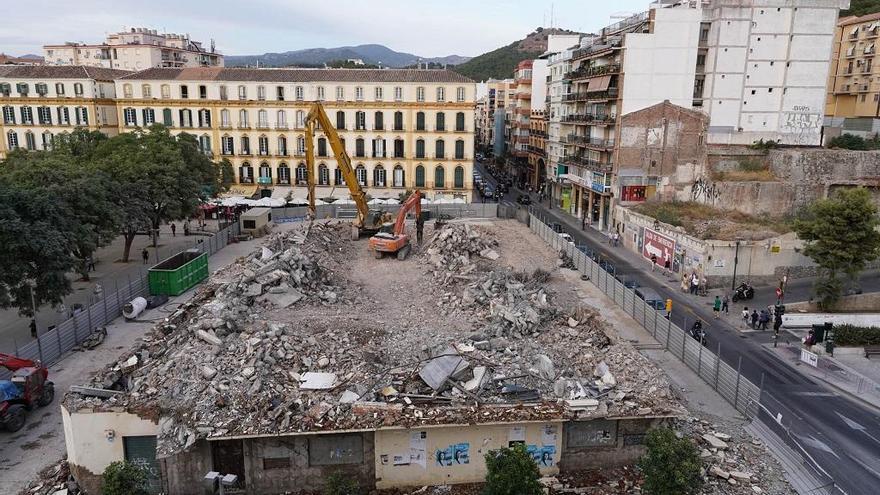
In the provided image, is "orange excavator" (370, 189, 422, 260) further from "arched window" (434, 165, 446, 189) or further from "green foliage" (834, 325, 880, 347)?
"green foliage" (834, 325, 880, 347)

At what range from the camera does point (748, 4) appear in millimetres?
54156

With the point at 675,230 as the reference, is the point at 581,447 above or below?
below

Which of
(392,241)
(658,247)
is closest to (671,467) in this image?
(392,241)

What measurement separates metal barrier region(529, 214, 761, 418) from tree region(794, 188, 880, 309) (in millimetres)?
9489

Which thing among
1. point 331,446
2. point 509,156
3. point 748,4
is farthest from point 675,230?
point 509,156

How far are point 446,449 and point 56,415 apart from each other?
51.2 ft

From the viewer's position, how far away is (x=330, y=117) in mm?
68312

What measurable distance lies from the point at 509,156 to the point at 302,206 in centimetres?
5212

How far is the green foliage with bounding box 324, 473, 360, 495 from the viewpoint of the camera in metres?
17.5

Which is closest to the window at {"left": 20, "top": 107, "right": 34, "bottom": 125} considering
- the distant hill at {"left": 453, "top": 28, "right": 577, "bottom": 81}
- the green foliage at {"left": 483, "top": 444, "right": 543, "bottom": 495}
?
the green foliage at {"left": 483, "top": 444, "right": 543, "bottom": 495}

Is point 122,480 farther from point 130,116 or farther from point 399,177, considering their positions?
point 130,116

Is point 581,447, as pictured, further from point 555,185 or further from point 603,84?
point 555,185

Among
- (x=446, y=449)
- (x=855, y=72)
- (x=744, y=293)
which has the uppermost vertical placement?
(x=855, y=72)

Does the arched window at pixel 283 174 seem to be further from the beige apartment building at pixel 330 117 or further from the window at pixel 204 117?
the window at pixel 204 117
